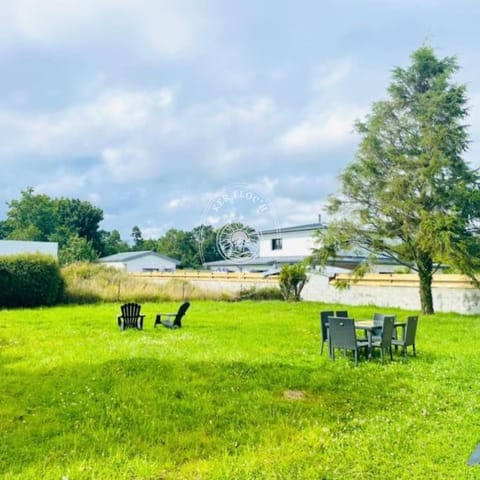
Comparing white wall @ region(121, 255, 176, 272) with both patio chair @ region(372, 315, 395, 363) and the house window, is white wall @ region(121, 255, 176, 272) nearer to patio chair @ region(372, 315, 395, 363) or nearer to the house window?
the house window

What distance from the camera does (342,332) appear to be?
28.3 feet

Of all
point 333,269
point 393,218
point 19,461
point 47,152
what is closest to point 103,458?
point 19,461

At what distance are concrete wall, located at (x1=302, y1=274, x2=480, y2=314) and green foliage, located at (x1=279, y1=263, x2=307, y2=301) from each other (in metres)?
1.36

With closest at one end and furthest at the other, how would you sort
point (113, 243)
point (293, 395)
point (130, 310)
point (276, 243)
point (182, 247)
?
point (293, 395) < point (130, 310) < point (276, 243) < point (182, 247) < point (113, 243)

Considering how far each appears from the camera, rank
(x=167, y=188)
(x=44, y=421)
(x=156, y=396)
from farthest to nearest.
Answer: (x=167, y=188) < (x=156, y=396) < (x=44, y=421)

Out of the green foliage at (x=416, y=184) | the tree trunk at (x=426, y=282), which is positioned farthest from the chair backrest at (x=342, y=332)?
the tree trunk at (x=426, y=282)

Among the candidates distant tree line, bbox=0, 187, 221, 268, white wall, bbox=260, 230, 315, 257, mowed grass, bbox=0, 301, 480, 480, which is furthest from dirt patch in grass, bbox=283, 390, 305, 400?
distant tree line, bbox=0, 187, 221, 268

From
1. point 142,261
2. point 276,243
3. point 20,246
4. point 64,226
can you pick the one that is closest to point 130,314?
point 276,243

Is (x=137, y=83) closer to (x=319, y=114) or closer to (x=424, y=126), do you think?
(x=319, y=114)

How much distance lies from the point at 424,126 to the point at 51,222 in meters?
54.1

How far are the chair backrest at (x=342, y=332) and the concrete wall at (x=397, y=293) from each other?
12.4m

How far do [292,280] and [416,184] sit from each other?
7.61 metres

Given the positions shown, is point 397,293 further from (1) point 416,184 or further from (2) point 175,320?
(2) point 175,320

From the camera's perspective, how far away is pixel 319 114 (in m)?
16.9
